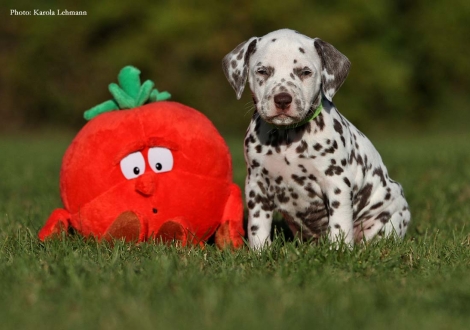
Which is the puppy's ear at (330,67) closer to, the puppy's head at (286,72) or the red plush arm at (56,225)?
the puppy's head at (286,72)

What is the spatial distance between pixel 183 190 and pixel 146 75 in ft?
64.2

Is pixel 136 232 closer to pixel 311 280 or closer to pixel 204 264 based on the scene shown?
pixel 204 264

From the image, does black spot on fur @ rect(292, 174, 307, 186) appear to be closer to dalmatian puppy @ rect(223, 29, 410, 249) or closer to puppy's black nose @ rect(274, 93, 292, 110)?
dalmatian puppy @ rect(223, 29, 410, 249)

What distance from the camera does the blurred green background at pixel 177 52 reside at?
24.5 m

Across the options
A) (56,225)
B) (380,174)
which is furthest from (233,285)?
(380,174)

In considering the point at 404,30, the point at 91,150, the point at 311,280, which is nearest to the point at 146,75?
the point at 404,30

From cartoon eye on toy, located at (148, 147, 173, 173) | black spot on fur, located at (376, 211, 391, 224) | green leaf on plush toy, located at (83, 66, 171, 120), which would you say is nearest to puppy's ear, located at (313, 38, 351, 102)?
black spot on fur, located at (376, 211, 391, 224)

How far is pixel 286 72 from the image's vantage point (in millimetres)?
5223

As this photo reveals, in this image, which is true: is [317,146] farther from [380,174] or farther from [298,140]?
[380,174]

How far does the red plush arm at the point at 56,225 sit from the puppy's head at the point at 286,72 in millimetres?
1651

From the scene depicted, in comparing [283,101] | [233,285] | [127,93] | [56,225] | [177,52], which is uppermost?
[177,52]

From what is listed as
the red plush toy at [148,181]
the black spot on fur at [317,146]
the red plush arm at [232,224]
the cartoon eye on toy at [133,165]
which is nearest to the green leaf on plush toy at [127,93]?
the red plush toy at [148,181]

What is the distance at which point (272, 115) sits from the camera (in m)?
5.07

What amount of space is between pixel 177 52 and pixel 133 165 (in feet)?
63.7
